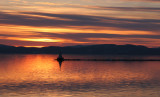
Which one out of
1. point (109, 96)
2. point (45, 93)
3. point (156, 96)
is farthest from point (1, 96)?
point (156, 96)

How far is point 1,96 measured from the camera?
127 feet

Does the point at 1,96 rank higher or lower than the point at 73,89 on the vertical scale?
lower

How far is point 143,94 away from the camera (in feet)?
137

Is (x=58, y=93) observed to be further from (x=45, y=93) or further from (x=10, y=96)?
(x=10, y=96)

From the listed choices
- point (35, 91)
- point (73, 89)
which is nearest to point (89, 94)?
point (73, 89)

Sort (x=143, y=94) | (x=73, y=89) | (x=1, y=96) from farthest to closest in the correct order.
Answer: (x=73, y=89) < (x=143, y=94) < (x=1, y=96)

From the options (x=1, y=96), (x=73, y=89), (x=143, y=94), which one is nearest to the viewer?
(x=1, y=96)

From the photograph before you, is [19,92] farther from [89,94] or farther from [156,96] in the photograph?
[156,96]

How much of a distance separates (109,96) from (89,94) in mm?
3155

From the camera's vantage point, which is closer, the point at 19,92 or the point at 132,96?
the point at 132,96

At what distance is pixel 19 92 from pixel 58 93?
5785mm

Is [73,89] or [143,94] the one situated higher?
[73,89]

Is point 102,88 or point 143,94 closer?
point 143,94

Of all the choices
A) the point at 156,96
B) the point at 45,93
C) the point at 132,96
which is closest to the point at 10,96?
the point at 45,93
